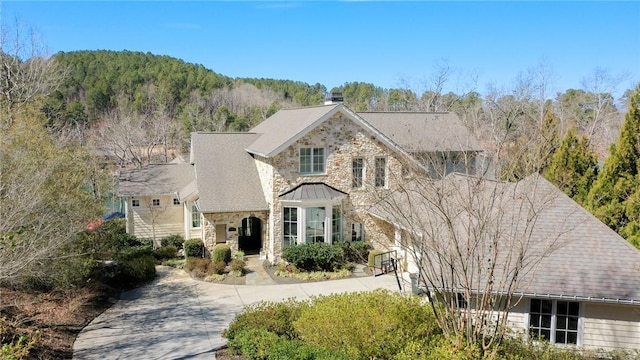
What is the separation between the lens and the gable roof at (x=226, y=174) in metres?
21.7

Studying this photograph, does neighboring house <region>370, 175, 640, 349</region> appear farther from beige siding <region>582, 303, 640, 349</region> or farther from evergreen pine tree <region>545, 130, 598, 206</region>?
evergreen pine tree <region>545, 130, 598, 206</region>

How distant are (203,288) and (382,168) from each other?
9.94 m

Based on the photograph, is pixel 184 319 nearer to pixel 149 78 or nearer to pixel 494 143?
pixel 494 143

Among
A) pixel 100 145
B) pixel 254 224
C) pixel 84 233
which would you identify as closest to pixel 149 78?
pixel 100 145

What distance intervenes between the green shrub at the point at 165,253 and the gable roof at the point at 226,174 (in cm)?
395

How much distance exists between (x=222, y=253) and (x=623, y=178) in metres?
16.0

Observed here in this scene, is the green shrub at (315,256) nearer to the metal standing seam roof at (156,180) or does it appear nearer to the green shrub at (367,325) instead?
the green shrub at (367,325)

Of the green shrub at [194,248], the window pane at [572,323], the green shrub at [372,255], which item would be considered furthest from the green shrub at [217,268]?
the window pane at [572,323]

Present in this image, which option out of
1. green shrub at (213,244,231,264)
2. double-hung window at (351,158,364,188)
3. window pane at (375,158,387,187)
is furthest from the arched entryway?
window pane at (375,158,387,187)

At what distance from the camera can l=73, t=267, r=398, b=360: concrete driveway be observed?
13.0 metres

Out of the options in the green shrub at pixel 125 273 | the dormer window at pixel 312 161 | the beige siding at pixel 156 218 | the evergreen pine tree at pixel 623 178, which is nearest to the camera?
the evergreen pine tree at pixel 623 178

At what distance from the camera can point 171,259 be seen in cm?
2327

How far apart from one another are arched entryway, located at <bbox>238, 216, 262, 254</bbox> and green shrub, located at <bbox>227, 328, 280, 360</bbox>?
12201mm

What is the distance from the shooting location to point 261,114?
61.2 m
